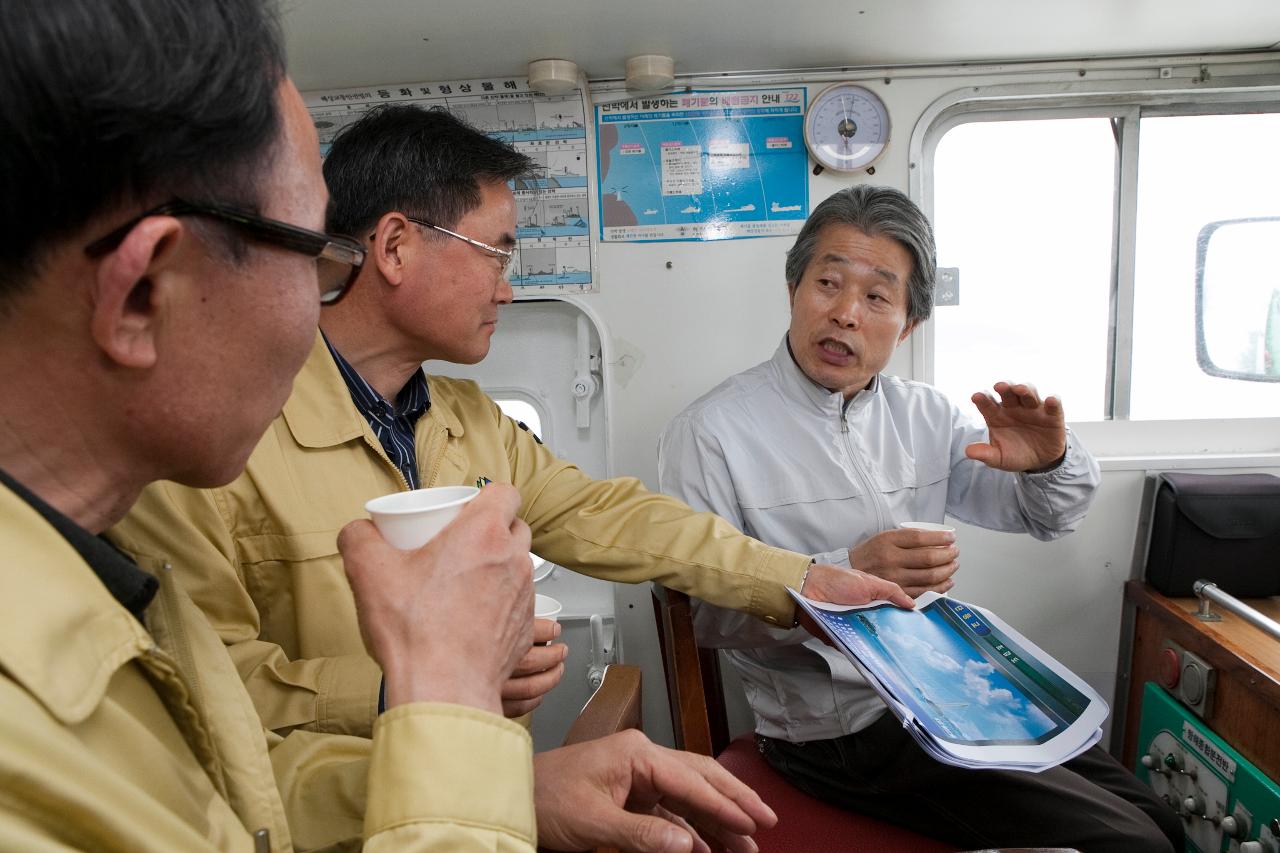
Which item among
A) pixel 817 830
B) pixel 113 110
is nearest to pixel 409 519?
pixel 113 110

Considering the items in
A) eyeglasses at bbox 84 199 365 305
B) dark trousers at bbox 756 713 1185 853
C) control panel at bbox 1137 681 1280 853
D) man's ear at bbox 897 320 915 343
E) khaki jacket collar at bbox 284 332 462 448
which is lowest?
control panel at bbox 1137 681 1280 853

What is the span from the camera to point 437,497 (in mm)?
958

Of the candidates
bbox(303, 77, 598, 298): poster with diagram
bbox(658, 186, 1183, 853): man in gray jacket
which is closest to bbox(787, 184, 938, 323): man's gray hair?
bbox(658, 186, 1183, 853): man in gray jacket

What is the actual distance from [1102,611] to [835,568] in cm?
147

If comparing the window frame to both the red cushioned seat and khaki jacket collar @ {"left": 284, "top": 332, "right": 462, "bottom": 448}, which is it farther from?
khaki jacket collar @ {"left": 284, "top": 332, "right": 462, "bottom": 448}

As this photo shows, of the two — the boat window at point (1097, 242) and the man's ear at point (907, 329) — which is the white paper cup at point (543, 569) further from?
the boat window at point (1097, 242)

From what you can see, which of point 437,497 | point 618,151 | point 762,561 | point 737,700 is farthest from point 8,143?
point 737,700

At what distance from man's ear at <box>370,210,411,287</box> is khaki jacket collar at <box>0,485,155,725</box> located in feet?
3.32

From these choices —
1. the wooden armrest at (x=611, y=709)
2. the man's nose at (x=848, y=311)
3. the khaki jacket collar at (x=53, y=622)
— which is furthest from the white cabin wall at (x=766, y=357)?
the khaki jacket collar at (x=53, y=622)

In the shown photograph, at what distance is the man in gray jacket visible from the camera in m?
1.70

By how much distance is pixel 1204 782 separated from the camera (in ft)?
6.36

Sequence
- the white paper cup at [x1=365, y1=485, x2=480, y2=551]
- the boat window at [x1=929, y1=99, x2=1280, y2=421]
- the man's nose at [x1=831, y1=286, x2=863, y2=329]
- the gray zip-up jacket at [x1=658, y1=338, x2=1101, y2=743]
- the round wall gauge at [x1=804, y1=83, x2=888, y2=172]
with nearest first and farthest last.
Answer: the white paper cup at [x1=365, y1=485, x2=480, y2=551], the gray zip-up jacket at [x1=658, y1=338, x2=1101, y2=743], the man's nose at [x1=831, y1=286, x2=863, y2=329], the round wall gauge at [x1=804, y1=83, x2=888, y2=172], the boat window at [x1=929, y1=99, x2=1280, y2=421]

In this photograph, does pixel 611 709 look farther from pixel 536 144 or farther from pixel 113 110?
pixel 536 144

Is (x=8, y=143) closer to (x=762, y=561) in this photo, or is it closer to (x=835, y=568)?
(x=762, y=561)
